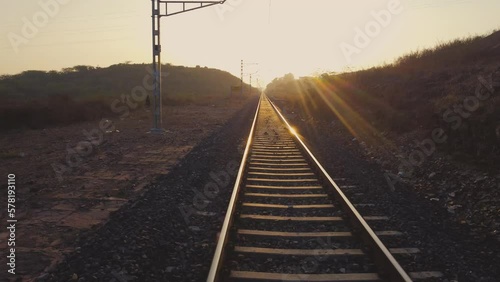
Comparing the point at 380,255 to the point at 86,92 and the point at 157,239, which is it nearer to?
the point at 157,239

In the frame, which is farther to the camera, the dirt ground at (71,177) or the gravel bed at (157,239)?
the dirt ground at (71,177)

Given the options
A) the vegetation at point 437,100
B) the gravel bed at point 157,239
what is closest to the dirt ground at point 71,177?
the gravel bed at point 157,239

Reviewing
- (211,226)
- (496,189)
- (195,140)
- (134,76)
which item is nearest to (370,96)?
(195,140)

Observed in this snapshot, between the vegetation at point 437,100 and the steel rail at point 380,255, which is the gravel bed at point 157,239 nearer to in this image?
the steel rail at point 380,255

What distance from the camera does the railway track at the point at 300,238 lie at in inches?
167

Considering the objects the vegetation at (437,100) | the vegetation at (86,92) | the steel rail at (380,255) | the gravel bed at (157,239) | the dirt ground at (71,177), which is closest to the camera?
the steel rail at (380,255)

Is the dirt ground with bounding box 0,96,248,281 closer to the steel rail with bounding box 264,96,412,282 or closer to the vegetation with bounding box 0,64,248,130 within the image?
the vegetation with bounding box 0,64,248,130

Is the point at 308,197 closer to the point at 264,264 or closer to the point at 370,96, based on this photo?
the point at 264,264

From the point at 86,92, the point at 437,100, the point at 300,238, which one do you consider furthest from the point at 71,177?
the point at 86,92

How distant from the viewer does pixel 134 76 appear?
12425 centimetres

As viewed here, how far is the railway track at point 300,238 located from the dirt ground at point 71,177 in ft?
6.77

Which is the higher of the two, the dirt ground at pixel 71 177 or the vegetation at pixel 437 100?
the vegetation at pixel 437 100

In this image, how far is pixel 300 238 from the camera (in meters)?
5.28

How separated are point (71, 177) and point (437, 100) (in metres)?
11.7
